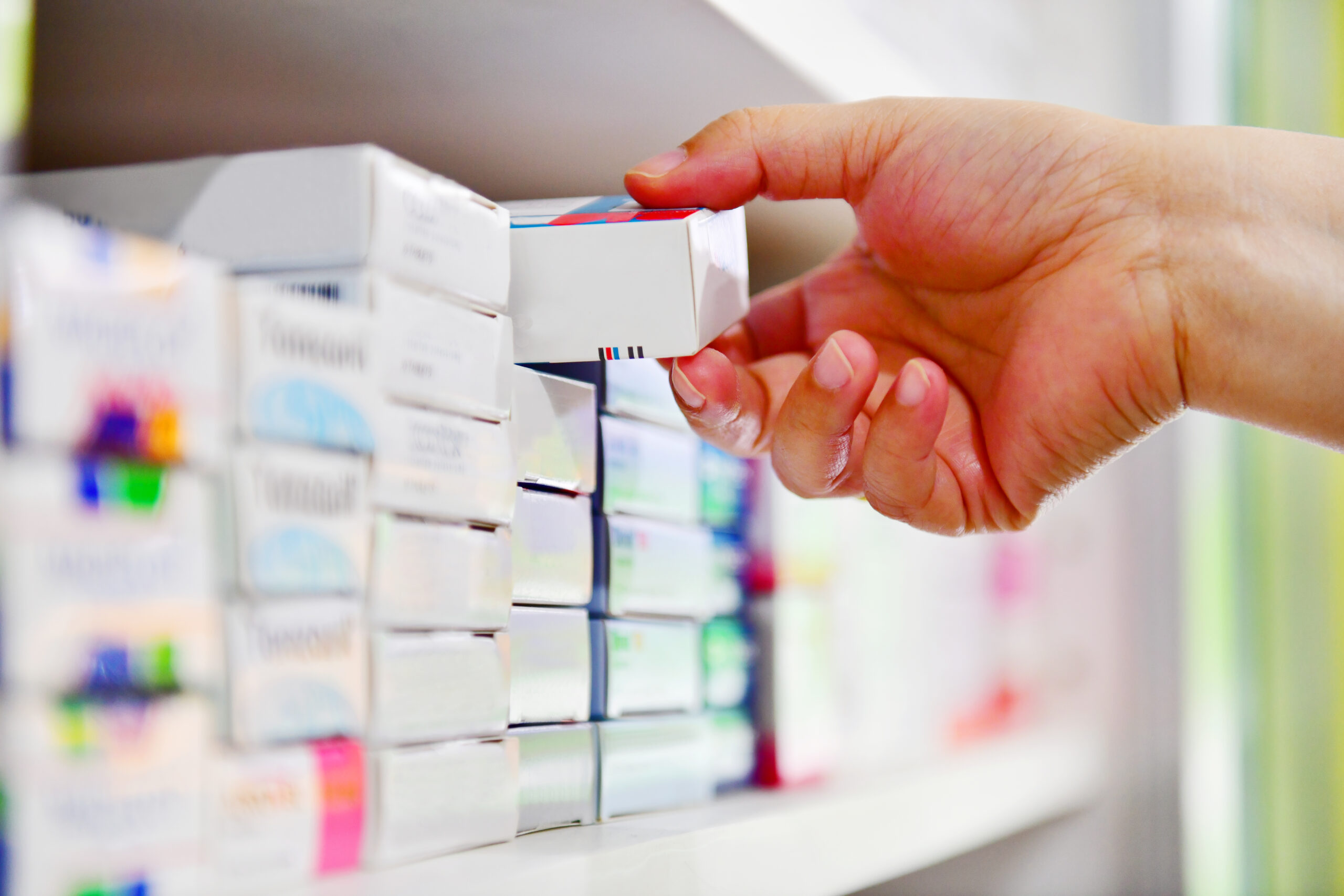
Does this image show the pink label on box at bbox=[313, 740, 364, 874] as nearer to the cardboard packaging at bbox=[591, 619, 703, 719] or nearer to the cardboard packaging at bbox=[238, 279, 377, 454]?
the cardboard packaging at bbox=[238, 279, 377, 454]

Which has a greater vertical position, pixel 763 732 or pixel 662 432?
pixel 662 432

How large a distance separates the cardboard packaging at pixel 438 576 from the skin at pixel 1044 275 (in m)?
0.20

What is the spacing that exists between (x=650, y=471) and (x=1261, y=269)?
1.11ft

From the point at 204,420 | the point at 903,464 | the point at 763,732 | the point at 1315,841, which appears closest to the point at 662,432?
the point at 903,464

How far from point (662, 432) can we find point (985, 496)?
21cm

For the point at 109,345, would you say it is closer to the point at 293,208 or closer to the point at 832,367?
the point at 293,208

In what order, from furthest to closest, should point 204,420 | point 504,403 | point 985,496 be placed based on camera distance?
point 985,496, point 504,403, point 204,420

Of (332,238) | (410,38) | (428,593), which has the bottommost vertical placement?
(428,593)

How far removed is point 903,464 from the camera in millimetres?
622

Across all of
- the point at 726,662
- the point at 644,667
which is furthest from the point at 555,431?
the point at 726,662

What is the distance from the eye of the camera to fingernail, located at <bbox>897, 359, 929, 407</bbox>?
22.3 inches

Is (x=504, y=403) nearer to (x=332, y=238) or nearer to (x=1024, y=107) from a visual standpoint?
(x=332, y=238)

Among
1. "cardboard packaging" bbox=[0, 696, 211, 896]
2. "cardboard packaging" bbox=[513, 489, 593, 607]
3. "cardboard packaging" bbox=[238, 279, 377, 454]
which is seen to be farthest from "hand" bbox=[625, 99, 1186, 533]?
"cardboard packaging" bbox=[0, 696, 211, 896]

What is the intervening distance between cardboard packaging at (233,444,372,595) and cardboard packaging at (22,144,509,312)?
0.08 meters
